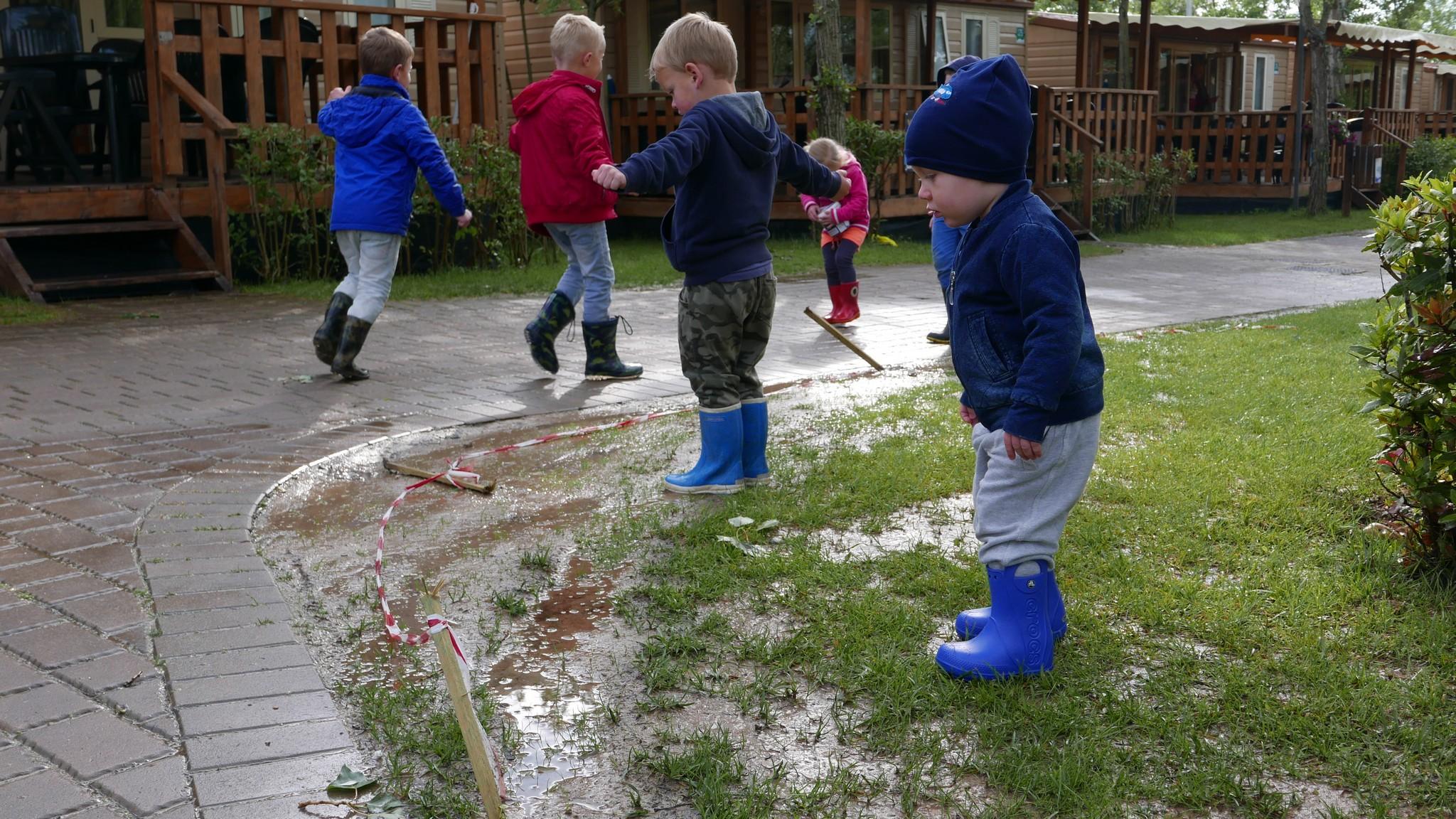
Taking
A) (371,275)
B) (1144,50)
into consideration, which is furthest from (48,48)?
(1144,50)

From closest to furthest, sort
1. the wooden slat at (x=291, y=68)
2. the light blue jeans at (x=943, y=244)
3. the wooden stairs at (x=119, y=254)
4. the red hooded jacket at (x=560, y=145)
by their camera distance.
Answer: the red hooded jacket at (x=560, y=145) < the light blue jeans at (x=943, y=244) < the wooden stairs at (x=119, y=254) < the wooden slat at (x=291, y=68)

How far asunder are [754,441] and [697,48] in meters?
1.40

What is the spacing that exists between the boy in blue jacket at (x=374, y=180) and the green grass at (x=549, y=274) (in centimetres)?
319

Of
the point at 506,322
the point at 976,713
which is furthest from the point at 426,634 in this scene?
the point at 506,322

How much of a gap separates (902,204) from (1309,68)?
2200cm

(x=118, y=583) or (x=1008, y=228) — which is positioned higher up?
(x=1008, y=228)

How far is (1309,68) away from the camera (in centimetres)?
3297

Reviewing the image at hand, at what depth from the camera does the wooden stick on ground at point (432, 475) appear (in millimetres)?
4672

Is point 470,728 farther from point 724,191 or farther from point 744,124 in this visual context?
point 744,124

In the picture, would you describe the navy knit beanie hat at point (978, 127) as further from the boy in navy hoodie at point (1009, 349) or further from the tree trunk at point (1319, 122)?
the tree trunk at point (1319, 122)

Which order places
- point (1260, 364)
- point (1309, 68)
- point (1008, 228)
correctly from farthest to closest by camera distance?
point (1309, 68) < point (1260, 364) < point (1008, 228)

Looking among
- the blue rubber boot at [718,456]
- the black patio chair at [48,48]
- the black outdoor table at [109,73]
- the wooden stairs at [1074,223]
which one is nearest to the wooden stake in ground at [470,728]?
the blue rubber boot at [718,456]

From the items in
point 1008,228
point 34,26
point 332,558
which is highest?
point 34,26

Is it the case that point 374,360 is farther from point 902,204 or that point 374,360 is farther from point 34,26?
point 902,204
